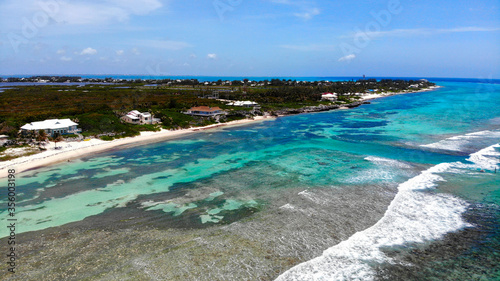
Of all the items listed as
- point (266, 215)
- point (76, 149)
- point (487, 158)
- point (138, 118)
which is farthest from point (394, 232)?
point (138, 118)

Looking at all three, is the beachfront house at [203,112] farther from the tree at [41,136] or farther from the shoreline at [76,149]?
the tree at [41,136]

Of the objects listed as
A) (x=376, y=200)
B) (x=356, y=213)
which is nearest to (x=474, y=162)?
(x=376, y=200)

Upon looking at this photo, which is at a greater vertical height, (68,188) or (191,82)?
(191,82)

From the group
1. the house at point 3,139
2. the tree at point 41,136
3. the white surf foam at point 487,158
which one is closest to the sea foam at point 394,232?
the white surf foam at point 487,158

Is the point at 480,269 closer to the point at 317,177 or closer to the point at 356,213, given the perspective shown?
the point at 356,213

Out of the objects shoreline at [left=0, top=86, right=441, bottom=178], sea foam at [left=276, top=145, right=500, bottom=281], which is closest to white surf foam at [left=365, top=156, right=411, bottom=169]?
sea foam at [left=276, top=145, right=500, bottom=281]

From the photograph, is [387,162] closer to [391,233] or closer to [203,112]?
[391,233]

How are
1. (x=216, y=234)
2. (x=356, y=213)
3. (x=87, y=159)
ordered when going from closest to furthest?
(x=216, y=234), (x=356, y=213), (x=87, y=159)
